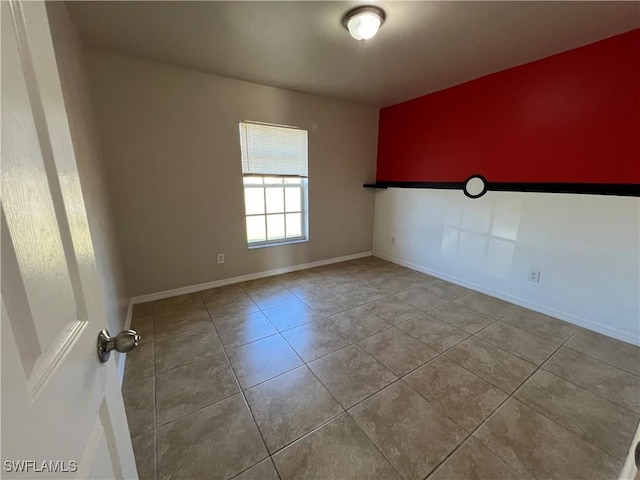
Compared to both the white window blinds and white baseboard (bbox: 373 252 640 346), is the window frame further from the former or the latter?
white baseboard (bbox: 373 252 640 346)

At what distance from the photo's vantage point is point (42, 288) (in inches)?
15.7

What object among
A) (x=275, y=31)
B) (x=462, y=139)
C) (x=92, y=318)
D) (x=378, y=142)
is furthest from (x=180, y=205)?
(x=462, y=139)

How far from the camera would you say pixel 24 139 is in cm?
39

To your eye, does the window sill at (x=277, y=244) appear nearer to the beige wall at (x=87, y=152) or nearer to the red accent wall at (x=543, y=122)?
the beige wall at (x=87, y=152)

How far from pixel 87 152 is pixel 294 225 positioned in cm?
230

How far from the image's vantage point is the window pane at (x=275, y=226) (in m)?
3.43

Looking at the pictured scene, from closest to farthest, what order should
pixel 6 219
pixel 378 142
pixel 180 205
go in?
pixel 6 219 → pixel 180 205 → pixel 378 142

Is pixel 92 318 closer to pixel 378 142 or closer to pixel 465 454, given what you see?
pixel 465 454

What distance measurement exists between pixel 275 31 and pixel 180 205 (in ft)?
6.08

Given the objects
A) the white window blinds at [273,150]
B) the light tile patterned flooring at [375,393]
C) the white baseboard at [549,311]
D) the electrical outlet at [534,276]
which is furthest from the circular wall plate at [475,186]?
the white window blinds at [273,150]

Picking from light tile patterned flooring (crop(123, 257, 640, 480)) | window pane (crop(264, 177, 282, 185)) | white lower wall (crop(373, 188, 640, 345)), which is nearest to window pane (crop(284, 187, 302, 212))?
window pane (crop(264, 177, 282, 185))

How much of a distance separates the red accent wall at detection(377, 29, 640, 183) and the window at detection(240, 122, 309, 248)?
164 cm

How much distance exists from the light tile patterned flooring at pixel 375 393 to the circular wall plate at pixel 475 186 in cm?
124

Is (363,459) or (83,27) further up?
(83,27)
